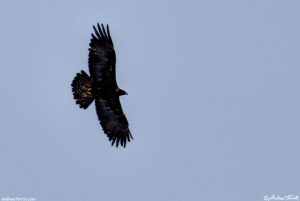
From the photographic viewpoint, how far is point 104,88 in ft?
99.2

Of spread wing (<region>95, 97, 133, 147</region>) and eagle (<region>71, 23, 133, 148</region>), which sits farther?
spread wing (<region>95, 97, 133, 147</region>)

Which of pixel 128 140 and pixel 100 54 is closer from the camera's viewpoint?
pixel 100 54

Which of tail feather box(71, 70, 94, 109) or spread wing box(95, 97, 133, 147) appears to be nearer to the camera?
tail feather box(71, 70, 94, 109)

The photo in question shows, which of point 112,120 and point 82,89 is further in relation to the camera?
point 112,120

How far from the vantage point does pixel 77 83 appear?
30141 millimetres

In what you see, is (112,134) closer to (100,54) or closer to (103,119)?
(103,119)

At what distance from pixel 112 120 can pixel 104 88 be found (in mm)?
1701

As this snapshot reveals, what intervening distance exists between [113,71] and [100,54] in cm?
76

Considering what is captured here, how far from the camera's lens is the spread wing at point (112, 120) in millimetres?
31312

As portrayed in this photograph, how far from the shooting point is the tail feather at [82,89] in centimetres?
3005

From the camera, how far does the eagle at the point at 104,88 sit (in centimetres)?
2952

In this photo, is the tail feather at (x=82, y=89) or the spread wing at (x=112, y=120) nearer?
the tail feather at (x=82, y=89)

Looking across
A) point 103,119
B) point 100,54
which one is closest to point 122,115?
point 103,119

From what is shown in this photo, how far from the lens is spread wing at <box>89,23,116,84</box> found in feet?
96.7
